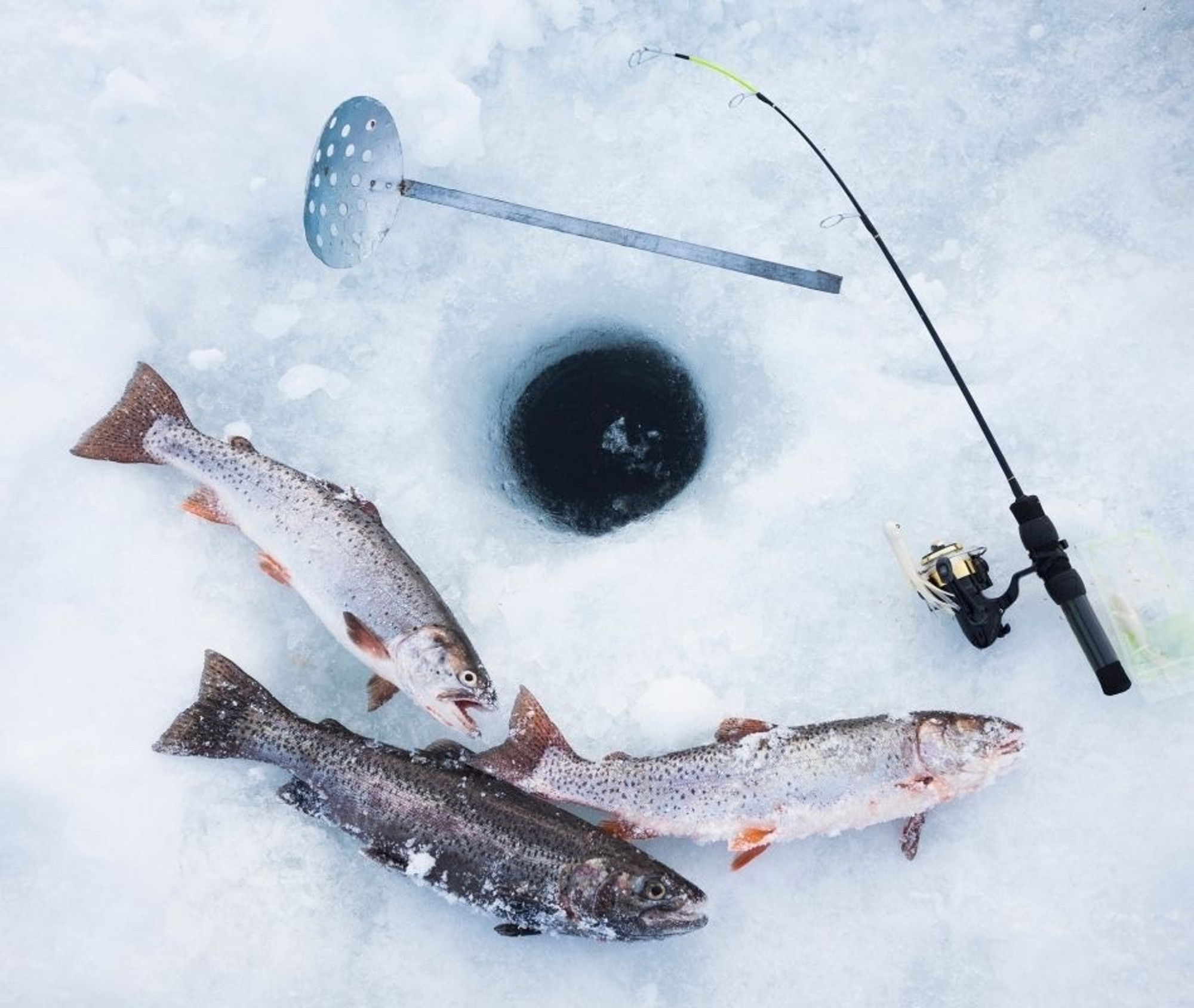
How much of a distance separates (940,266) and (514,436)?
1.78 m

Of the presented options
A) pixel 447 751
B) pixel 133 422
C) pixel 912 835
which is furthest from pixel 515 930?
pixel 133 422

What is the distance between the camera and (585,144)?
4160 millimetres

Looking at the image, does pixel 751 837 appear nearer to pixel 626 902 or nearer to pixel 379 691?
pixel 626 902

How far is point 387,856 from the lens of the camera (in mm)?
3479

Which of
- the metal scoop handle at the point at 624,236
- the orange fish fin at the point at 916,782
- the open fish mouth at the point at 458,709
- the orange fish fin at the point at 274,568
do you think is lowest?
the orange fish fin at the point at 274,568

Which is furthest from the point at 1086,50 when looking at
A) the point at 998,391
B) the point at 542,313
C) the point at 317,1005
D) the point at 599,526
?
the point at 317,1005

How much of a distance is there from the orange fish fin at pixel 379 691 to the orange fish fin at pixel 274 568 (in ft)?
1.57

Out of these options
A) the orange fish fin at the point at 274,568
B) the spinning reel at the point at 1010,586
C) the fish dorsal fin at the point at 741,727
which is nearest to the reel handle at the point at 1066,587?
the spinning reel at the point at 1010,586

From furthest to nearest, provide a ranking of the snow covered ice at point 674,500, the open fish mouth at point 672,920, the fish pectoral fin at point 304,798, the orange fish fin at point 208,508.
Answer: the orange fish fin at point 208,508
the snow covered ice at point 674,500
the fish pectoral fin at point 304,798
the open fish mouth at point 672,920

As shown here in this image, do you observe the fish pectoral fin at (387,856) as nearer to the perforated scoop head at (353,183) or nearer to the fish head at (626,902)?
the fish head at (626,902)

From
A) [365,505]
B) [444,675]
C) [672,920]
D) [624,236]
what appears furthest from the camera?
[624,236]

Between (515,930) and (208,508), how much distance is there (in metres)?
1.85

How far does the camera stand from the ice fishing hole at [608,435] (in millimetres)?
4023

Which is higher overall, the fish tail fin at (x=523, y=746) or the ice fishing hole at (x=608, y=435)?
the ice fishing hole at (x=608, y=435)
